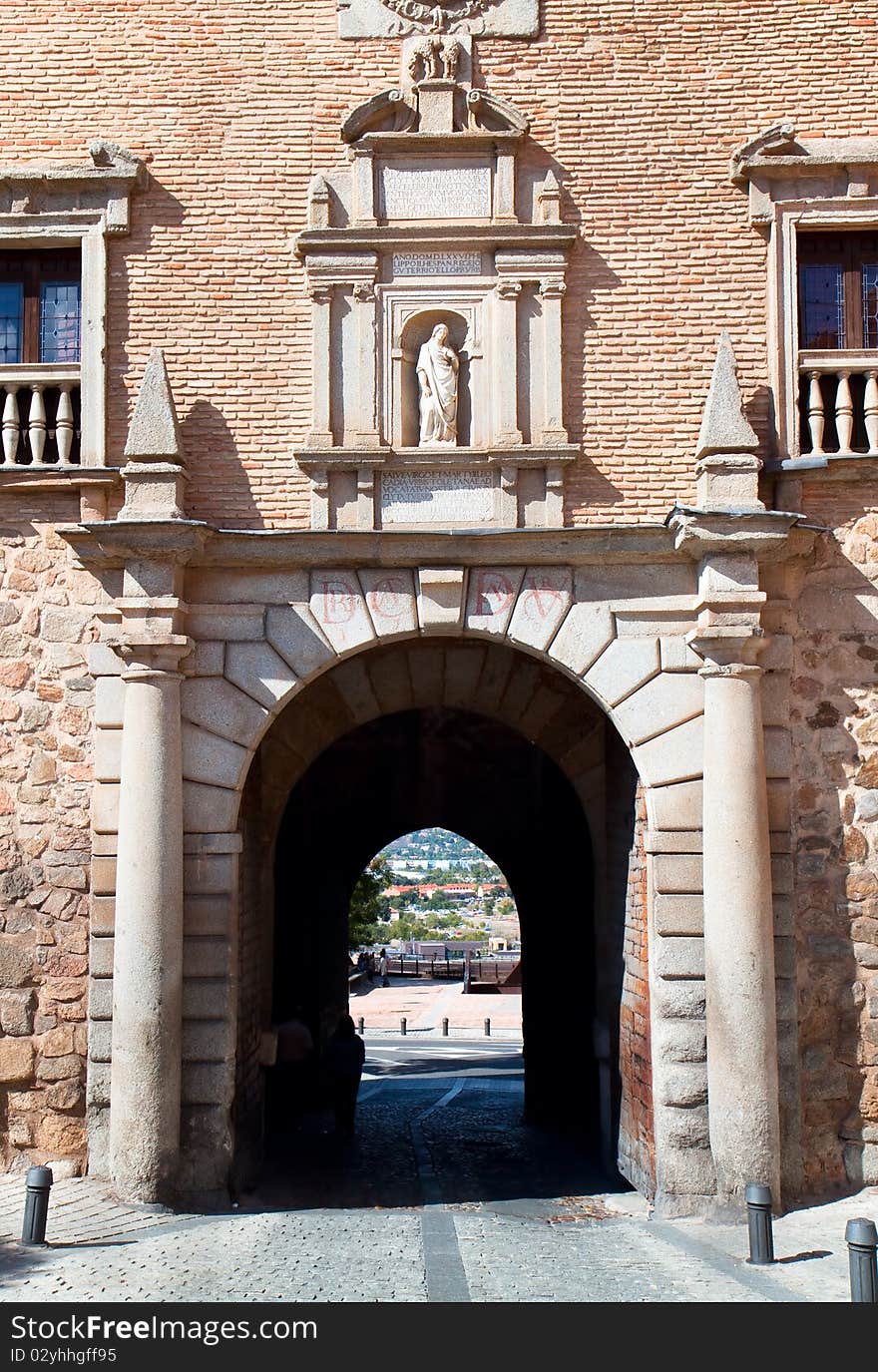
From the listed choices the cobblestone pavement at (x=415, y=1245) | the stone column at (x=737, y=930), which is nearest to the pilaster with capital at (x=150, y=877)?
the cobblestone pavement at (x=415, y=1245)

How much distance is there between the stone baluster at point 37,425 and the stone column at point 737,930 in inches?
176

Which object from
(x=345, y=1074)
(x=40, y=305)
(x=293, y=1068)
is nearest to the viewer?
(x=40, y=305)

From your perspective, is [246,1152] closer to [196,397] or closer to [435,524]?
Result: [435,524]

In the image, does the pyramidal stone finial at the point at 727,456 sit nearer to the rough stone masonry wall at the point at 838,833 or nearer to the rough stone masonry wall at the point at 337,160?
the rough stone masonry wall at the point at 337,160

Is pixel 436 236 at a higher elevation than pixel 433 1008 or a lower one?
higher

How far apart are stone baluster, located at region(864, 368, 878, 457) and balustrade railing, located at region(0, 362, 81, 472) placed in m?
5.22

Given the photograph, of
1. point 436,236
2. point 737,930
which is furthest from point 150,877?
point 436,236

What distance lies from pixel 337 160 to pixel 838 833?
5538mm

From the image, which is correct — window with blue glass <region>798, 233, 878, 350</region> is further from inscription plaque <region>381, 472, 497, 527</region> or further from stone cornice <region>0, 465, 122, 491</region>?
stone cornice <region>0, 465, 122, 491</region>

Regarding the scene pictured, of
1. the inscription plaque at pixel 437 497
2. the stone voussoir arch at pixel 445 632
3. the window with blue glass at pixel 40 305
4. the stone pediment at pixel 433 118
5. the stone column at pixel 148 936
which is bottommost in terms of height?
the stone column at pixel 148 936

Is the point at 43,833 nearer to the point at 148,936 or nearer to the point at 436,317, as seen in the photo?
the point at 148,936

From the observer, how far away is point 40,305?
8.88m

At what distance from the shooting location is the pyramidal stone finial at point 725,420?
26.1 feet
